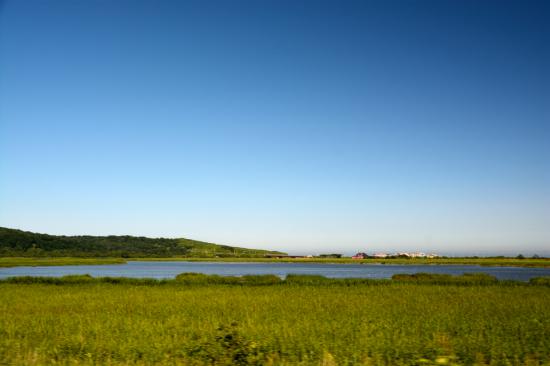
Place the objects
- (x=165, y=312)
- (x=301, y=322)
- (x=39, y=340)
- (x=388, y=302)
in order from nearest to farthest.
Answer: (x=39, y=340)
(x=301, y=322)
(x=165, y=312)
(x=388, y=302)

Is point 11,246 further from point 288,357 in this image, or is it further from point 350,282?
point 288,357

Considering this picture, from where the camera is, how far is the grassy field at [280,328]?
12836 millimetres

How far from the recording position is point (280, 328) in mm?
17969

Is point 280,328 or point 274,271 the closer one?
point 280,328

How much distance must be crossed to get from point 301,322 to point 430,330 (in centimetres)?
523

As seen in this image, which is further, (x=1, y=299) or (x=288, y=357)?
(x=1, y=299)

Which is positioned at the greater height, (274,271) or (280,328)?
(280,328)

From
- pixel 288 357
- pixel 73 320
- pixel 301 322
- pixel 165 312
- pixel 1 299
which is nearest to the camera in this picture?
pixel 288 357

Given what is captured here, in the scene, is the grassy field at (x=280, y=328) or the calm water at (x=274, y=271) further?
the calm water at (x=274, y=271)

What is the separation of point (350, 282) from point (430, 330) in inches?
962

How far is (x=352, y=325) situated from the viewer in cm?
1839

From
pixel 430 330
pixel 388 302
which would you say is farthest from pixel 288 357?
pixel 388 302

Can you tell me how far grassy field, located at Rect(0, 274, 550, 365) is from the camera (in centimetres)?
1284

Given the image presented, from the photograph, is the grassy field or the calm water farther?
the calm water
